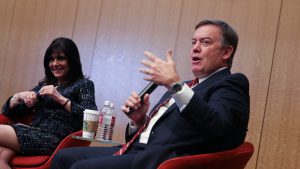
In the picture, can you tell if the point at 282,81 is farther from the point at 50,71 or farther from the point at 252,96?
the point at 50,71

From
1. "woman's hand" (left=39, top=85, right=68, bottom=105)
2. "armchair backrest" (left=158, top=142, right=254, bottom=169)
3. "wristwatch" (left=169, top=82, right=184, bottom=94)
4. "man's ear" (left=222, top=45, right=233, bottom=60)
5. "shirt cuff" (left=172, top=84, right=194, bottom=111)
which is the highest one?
"man's ear" (left=222, top=45, right=233, bottom=60)

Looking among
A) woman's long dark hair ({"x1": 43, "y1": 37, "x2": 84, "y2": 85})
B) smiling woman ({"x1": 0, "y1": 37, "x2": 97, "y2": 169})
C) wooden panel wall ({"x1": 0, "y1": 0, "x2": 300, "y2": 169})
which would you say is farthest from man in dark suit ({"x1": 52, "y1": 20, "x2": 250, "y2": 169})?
wooden panel wall ({"x1": 0, "y1": 0, "x2": 300, "y2": 169})

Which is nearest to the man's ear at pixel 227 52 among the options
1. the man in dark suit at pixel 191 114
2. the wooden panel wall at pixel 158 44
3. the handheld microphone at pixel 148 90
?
the man in dark suit at pixel 191 114

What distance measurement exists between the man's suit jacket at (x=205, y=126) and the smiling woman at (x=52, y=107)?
97cm

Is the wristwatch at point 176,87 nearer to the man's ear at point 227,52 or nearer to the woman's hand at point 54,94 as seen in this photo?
the man's ear at point 227,52

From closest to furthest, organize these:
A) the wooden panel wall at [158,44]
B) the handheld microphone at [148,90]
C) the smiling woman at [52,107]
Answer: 1. the handheld microphone at [148,90]
2. the smiling woman at [52,107]
3. the wooden panel wall at [158,44]

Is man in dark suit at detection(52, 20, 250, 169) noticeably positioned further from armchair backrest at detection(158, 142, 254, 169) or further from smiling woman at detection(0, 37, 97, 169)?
smiling woman at detection(0, 37, 97, 169)

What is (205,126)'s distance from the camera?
1.69m

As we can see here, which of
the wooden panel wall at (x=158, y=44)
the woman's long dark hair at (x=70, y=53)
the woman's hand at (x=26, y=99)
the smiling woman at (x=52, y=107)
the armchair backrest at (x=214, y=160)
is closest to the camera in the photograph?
the armchair backrest at (x=214, y=160)

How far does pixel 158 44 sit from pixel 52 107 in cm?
157

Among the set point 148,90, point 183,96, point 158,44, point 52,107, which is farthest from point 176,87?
point 158,44

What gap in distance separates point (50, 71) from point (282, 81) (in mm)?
1893

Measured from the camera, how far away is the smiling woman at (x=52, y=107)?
8.70 feet

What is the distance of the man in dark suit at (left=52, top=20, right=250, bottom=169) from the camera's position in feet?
5.63
